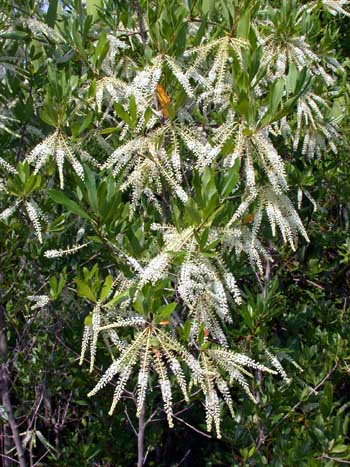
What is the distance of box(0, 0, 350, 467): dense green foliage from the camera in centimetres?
192

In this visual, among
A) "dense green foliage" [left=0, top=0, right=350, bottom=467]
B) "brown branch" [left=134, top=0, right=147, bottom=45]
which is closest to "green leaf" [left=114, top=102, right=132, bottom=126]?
"dense green foliage" [left=0, top=0, right=350, bottom=467]

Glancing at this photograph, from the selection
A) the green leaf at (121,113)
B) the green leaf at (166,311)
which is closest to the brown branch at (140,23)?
the green leaf at (121,113)

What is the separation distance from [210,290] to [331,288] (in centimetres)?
260

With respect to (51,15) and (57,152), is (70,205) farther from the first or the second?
(51,15)

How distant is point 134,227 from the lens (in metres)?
1.98

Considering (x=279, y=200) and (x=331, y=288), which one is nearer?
(x=279, y=200)

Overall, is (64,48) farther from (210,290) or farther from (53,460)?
(53,460)

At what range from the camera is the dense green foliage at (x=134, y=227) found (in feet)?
6.31

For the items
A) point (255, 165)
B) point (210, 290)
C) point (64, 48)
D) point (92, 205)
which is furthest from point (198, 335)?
point (64, 48)

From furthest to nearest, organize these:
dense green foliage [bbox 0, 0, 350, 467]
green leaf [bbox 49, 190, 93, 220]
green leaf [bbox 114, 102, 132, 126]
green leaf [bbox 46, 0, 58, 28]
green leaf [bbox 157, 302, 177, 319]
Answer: green leaf [bbox 46, 0, 58, 28] → green leaf [bbox 114, 102, 132, 126] → dense green foliage [bbox 0, 0, 350, 467] → green leaf [bbox 49, 190, 93, 220] → green leaf [bbox 157, 302, 177, 319]

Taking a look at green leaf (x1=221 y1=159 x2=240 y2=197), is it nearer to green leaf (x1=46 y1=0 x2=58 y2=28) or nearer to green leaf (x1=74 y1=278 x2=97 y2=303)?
green leaf (x1=74 y1=278 x2=97 y2=303)

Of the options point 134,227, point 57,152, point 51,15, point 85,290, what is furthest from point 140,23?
point 85,290

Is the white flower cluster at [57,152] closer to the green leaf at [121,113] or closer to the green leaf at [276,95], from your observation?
the green leaf at [121,113]

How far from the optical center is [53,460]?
3217mm
